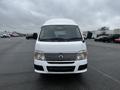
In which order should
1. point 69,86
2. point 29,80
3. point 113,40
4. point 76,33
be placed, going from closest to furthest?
point 69,86 < point 29,80 < point 76,33 < point 113,40

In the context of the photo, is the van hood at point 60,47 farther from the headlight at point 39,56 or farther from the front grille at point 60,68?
the front grille at point 60,68

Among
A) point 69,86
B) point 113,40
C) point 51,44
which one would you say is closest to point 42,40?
point 51,44

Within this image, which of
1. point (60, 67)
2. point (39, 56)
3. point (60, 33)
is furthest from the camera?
point (60, 33)

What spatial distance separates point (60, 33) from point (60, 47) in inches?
47.7

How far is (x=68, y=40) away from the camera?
7742 millimetres

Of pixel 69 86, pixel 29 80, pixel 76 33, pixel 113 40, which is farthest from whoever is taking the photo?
pixel 113 40

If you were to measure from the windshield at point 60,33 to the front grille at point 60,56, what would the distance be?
852 millimetres

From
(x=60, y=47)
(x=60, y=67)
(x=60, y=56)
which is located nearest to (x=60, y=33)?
(x=60, y=47)

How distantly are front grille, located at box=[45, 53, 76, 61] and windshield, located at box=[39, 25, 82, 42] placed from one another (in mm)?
852

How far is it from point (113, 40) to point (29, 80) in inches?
1603

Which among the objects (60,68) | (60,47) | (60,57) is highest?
(60,47)

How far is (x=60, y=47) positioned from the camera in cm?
709

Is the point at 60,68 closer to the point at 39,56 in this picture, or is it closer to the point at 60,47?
the point at 60,47

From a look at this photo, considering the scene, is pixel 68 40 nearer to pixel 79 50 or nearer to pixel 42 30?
pixel 79 50
